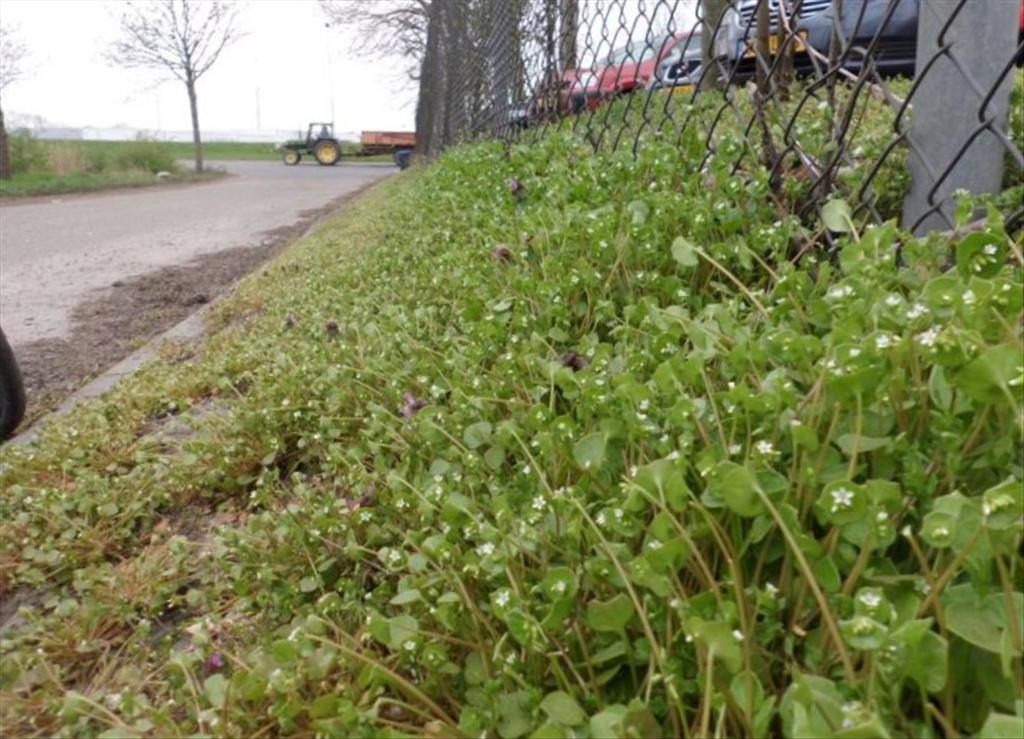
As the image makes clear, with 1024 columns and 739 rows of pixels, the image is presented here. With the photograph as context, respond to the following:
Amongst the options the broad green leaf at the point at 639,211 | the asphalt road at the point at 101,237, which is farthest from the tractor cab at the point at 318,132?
the broad green leaf at the point at 639,211

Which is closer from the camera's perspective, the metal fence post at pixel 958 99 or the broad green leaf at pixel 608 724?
the broad green leaf at pixel 608 724

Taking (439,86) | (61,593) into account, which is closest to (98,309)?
(61,593)

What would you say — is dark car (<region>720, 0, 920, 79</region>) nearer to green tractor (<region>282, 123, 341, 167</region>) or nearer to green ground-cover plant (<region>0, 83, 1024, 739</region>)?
green ground-cover plant (<region>0, 83, 1024, 739</region>)

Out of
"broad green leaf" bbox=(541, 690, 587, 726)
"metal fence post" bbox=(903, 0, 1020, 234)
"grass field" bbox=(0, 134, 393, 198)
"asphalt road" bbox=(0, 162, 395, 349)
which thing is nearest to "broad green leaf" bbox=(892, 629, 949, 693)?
"broad green leaf" bbox=(541, 690, 587, 726)

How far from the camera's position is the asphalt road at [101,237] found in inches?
286

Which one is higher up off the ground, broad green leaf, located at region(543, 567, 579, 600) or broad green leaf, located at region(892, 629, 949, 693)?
broad green leaf, located at region(892, 629, 949, 693)

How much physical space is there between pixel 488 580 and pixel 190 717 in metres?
0.53

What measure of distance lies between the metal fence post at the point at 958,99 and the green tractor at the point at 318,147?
4779 centimetres

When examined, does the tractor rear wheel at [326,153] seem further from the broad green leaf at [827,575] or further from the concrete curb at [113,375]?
the broad green leaf at [827,575]

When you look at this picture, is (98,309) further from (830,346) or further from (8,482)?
(830,346)

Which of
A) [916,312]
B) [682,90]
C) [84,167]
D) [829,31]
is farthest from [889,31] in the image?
[84,167]

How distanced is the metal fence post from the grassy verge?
21.2m

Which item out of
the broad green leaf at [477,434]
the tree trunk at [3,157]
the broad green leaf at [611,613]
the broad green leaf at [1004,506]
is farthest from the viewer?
the tree trunk at [3,157]

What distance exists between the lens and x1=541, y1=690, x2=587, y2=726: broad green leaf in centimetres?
109
